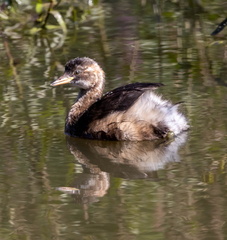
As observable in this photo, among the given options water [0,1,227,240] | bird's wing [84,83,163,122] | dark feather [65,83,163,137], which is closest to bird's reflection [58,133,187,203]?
water [0,1,227,240]

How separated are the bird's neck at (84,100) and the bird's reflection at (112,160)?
45cm

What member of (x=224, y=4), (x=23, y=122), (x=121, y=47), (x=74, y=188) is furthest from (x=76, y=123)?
(x=224, y=4)

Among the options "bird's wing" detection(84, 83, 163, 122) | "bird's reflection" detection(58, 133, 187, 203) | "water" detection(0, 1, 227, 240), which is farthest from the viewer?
"bird's wing" detection(84, 83, 163, 122)

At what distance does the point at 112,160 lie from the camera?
25.3ft

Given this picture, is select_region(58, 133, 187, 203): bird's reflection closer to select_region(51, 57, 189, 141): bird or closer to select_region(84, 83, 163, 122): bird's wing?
select_region(51, 57, 189, 141): bird

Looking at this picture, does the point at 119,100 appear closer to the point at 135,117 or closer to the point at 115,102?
the point at 115,102

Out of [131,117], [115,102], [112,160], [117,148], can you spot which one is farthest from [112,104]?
[112,160]

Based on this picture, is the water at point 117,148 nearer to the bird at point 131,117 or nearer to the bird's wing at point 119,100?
the bird at point 131,117

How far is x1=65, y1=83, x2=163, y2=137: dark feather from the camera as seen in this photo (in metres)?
8.19

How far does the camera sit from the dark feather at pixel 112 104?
26.9 feet

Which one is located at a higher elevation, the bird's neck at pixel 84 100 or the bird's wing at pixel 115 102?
the bird's wing at pixel 115 102

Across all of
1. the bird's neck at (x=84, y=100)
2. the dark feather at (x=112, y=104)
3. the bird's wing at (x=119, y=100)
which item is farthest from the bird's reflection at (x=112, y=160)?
the bird's neck at (x=84, y=100)

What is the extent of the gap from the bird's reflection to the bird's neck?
1.47 ft

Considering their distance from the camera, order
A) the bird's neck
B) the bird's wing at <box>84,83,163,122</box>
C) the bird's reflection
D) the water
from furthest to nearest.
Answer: the bird's neck
the bird's wing at <box>84,83,163,122</box>
the bird's reflection
the water
